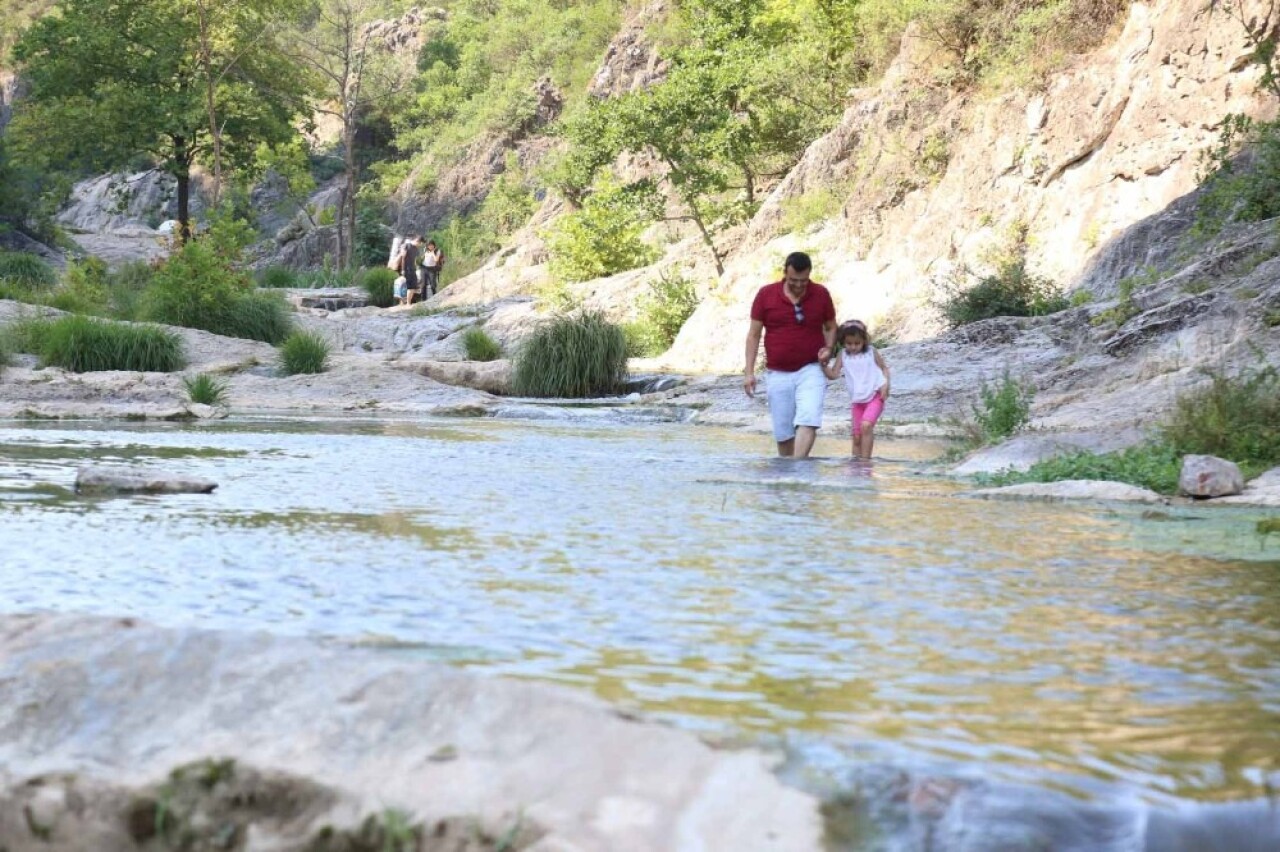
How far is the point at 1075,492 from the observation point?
22.2 feet

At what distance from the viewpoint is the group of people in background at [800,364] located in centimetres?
966

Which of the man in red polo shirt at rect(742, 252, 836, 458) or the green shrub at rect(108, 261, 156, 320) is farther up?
the green shrub at rect(108, 261, 156, 320)

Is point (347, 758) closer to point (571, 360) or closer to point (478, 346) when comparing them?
point (571, 360)

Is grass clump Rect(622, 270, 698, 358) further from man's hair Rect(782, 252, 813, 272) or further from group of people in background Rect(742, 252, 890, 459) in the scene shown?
man's hair Rect(782, 252, 813, 272)

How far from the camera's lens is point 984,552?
489 cm

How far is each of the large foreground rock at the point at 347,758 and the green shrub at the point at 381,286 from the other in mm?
35520

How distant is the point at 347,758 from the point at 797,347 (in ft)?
25.7

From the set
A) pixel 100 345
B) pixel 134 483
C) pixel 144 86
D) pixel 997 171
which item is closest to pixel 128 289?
pixel 100 345

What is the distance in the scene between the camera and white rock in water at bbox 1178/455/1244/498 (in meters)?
6.68

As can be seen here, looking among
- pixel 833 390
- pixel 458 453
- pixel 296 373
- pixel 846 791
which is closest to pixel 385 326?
pixel 296 373

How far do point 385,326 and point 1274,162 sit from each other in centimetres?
1751

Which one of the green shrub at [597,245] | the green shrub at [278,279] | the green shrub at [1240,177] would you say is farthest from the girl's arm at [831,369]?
the green shrub at [278,279]

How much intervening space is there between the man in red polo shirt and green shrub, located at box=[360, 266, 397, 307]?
28.6 m

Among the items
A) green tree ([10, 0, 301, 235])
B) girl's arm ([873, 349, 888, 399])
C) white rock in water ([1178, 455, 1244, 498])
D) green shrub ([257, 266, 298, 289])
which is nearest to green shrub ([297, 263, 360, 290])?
green shrub ([257, 266, 298, 289])
